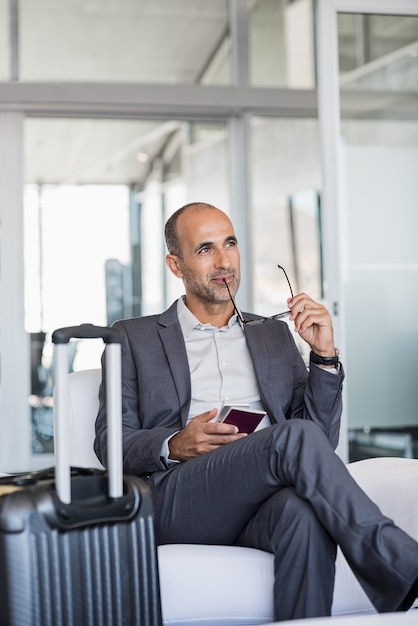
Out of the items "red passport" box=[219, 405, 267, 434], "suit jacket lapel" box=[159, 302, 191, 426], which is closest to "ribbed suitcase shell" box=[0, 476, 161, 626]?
"red passport" box=[219, 405, 267, 434]

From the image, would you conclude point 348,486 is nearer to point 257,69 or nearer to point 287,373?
point 287,373

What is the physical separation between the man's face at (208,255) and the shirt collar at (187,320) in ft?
0.16

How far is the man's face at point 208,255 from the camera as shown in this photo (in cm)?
257

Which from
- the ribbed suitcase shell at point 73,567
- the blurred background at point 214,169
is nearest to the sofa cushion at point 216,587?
the ribbed suitcase shell at point 73,567

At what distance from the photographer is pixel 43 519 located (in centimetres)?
169

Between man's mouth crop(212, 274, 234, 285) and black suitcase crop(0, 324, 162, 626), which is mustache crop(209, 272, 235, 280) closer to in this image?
man's mouth crop(212, 274, 234, 285)

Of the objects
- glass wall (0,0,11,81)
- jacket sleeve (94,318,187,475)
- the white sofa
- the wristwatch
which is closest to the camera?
the white sofa

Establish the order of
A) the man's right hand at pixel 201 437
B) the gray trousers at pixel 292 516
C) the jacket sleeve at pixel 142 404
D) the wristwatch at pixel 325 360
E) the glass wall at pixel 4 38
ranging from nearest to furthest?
1. the gray trousers at pixel 292 516
2. the man's right hand at pixel 201 437
3. the jacket sleeve at pixel 142 404
4. the wristwatch at pixel 325 360
5. the glass wall at pixel 4 38

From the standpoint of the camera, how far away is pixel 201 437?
2.16 m

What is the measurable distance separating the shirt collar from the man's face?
0.16 feet

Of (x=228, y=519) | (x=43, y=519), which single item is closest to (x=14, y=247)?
(x=228, y=519)

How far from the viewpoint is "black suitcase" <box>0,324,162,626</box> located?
1.66 meters

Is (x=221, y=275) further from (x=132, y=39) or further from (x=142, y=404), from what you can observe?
(x=132, y=39)

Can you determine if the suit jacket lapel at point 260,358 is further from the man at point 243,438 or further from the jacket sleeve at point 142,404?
the jacket sleeve at point 142,404
